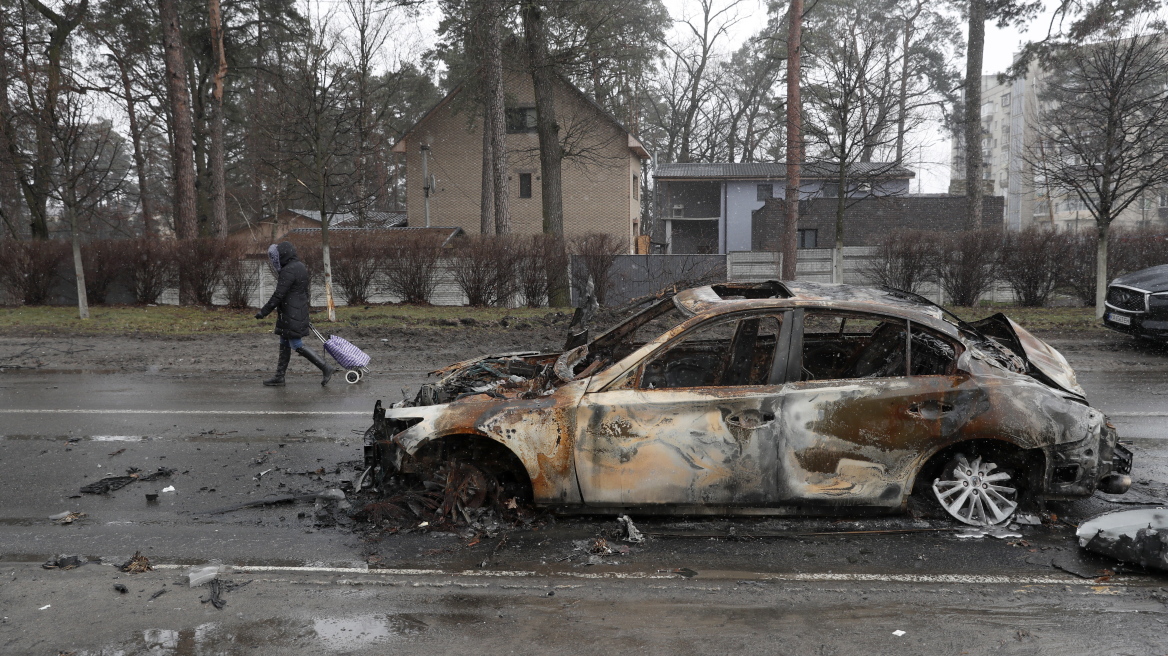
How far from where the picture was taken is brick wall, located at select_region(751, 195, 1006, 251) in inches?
1435

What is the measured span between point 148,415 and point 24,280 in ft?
46.0

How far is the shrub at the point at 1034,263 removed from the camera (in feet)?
56.8

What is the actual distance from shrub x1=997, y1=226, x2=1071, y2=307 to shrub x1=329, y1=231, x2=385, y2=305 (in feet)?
48.7

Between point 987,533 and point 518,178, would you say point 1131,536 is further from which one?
point 518,178

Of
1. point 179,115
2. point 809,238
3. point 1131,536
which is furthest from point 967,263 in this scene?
point 809,238

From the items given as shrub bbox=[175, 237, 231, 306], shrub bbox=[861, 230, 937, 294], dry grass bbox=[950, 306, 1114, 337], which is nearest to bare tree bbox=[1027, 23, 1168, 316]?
dry grass bbox=[950, 306, 1114, 337]

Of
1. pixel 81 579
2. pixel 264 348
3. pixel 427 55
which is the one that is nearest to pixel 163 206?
pixel 427 55

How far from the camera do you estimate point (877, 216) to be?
37.7 m

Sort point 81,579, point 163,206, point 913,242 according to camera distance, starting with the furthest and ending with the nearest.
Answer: point 163,206 → point 913,242 → point 81,579

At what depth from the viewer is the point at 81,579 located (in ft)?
13.9

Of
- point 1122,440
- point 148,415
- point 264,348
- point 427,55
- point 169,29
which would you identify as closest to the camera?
point 1122,440

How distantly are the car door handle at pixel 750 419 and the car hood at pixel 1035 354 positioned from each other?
5.99ft

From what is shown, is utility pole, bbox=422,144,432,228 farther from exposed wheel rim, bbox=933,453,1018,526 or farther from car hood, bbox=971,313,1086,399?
exposed wheel rim, bbox=933,453,1018,526

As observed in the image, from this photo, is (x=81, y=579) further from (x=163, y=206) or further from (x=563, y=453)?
(x=163, y=206)
